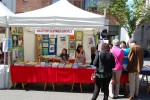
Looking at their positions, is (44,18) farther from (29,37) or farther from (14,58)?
(29,37)

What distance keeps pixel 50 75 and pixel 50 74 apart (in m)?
0.04

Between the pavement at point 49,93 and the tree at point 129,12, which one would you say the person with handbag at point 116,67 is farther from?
the tree at point 129,12

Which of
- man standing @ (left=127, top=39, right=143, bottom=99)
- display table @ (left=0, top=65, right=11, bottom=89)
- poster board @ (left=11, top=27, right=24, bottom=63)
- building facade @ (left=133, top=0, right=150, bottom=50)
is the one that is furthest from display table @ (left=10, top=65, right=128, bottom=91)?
building facade @ (left=133, top=0, right=150, bottom=50)

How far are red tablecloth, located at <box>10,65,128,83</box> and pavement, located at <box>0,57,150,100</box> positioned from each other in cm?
39

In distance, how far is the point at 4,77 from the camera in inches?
443

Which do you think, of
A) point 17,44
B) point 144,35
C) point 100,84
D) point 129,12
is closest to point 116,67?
point 100,84

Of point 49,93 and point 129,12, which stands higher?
point 129,12

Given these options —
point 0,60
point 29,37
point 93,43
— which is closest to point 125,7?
point 93,43

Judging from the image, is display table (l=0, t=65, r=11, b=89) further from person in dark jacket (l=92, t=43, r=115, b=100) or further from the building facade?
the building facade

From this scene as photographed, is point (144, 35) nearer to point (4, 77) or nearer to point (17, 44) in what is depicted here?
point (17, 44)

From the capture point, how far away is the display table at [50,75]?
10.9 m

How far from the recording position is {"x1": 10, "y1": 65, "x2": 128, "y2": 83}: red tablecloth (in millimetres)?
10875

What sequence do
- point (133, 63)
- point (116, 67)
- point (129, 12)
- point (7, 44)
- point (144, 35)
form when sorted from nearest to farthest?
point (116, 67), point (133, 63), point (7, 44), point (129, 12), point (144, 35)

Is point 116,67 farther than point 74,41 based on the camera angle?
No
